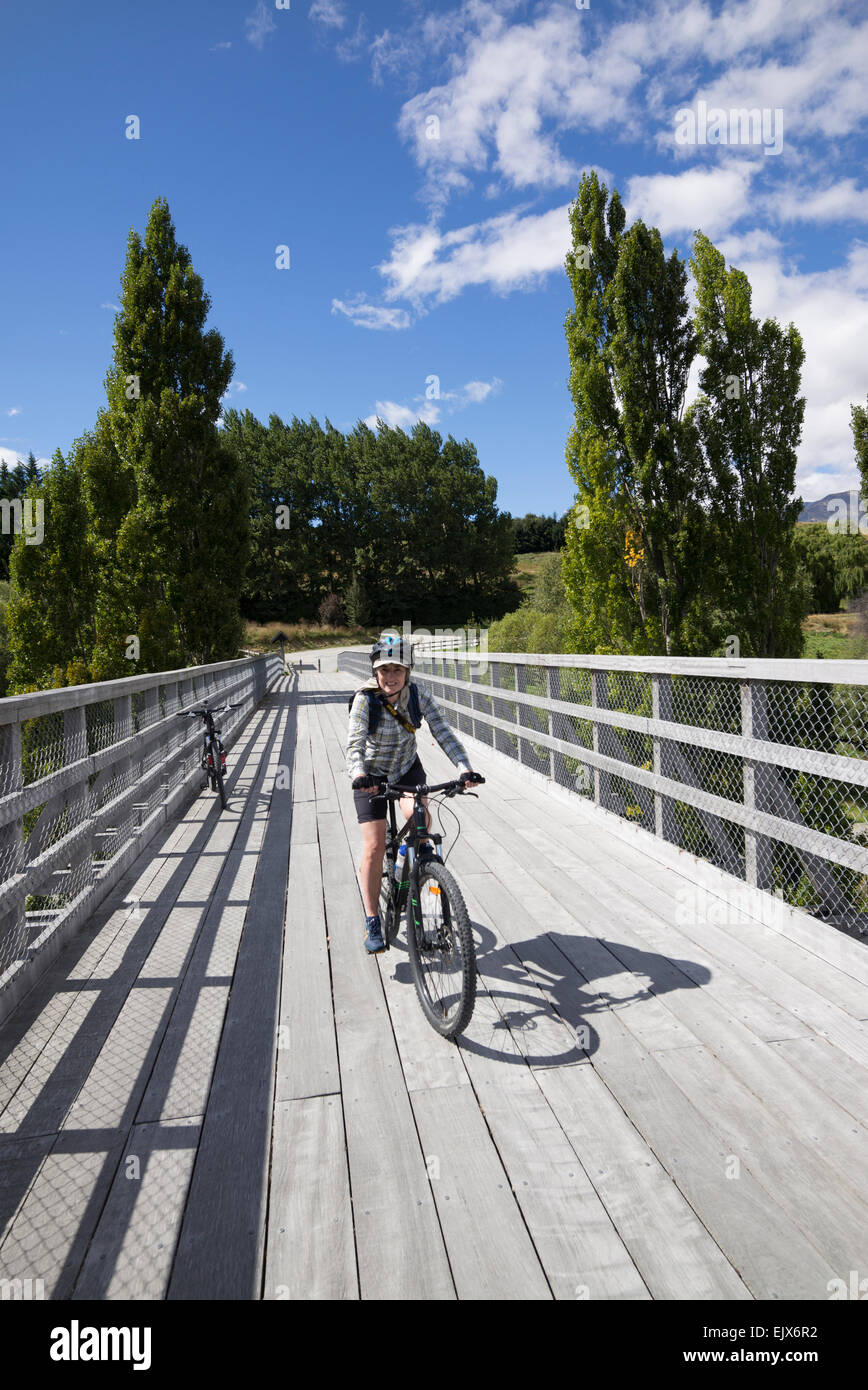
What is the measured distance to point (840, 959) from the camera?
3.55 meters

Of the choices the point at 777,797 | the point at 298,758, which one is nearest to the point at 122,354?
the point at 298,758

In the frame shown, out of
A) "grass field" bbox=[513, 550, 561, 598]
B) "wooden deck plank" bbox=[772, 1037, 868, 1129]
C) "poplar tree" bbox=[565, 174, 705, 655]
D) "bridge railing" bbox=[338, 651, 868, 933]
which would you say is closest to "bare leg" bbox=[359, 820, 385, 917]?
"wooden deck plank" bbox=[772, 1037, 868, 1129]

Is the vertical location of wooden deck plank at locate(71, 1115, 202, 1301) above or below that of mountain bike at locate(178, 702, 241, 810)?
below

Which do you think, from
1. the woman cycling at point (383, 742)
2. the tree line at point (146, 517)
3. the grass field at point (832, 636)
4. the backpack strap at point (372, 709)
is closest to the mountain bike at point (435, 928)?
the woman cycling at point (383, 742)

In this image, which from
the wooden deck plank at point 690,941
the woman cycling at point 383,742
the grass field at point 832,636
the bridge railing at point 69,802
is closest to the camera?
the wooden deck plank at point 690,941

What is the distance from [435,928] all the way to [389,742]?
96cm

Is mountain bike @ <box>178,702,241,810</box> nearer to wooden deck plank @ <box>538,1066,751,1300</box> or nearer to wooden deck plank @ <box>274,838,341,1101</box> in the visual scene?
wooden deck plank @ <box>274,838,341,1101</box>

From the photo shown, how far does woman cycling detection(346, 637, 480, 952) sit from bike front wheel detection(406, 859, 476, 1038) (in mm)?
327

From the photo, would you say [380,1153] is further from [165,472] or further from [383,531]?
[383,531]

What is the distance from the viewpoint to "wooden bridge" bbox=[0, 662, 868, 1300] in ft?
6.61

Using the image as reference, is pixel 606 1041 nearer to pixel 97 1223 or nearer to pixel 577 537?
pixel 97 1223

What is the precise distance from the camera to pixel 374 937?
12.6ft

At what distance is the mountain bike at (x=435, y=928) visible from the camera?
3.01 m

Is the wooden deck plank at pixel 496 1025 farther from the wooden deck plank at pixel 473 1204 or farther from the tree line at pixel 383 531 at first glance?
the tree line at pixel 383 531
